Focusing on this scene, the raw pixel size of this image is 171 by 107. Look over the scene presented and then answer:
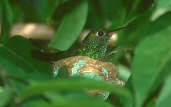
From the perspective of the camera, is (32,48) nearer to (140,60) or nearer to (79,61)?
(79,61)

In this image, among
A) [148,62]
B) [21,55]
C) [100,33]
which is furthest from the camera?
[100,33]

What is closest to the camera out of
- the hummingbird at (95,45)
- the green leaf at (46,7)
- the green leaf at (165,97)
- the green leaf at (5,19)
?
the green leaf at (165,97)

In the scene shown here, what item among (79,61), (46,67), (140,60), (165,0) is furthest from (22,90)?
(79,61)

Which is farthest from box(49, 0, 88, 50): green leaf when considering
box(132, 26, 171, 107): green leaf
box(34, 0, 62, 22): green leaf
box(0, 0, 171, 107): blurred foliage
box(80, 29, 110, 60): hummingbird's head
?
box(132, 26, 171, 107): green leaf

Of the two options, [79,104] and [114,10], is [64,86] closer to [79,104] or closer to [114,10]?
[79,104]

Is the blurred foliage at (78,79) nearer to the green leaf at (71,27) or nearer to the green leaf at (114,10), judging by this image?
the green leaf at (71,27)

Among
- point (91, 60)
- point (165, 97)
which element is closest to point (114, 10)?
point (91, 60)

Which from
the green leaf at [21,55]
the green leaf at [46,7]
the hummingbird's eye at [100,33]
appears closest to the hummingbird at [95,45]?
the hummingbird's eye at [100,33]
